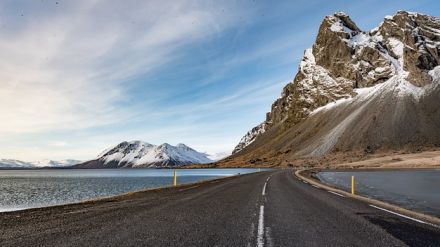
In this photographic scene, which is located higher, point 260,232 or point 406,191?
point 260,232

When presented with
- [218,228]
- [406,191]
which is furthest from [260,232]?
[406,191]

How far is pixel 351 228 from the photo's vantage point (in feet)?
39.0

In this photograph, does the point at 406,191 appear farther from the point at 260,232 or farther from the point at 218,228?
A: the point at 218,228

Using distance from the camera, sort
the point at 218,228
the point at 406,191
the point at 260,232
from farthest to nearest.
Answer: the point at 406,191
the point at 218,228
the point at 260,232

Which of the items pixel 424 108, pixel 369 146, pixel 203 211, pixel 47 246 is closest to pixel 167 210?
pixel 203 211

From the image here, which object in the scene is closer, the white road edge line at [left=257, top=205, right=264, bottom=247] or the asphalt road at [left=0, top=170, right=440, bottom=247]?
the white road edge line at [left=257, top=205, right=264, bottom=247]

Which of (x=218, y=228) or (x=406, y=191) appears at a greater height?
(x=218, y=228)

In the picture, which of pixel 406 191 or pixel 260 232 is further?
pixel 406 191

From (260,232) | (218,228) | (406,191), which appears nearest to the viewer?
(260,232)

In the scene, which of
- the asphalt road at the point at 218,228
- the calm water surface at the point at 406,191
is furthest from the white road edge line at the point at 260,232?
the calm water surface at the point at 406,191

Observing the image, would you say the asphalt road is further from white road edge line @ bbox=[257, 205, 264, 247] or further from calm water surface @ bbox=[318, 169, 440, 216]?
calm water surface @ bbox=[318, 169, 440, 216]

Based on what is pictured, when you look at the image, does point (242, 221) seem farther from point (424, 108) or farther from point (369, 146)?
point (424, 108)

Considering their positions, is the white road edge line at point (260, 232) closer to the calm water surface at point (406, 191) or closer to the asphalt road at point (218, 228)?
the asphalt road at point (218, 228)

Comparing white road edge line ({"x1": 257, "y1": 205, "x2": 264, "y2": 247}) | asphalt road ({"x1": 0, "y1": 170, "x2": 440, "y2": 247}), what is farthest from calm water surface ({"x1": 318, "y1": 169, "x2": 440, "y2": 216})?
white road edge line ({"x1": 257, "y1": 205, "x2": 264, "y2": 247})
